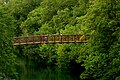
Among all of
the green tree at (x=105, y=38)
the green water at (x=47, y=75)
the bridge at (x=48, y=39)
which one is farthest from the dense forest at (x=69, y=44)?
the bridge at (x=48, y=39)

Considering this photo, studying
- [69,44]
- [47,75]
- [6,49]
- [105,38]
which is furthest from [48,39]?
[105,38]

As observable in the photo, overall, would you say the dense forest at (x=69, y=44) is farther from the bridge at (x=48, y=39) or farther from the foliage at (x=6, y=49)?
the bridge at (x=48, y=39)

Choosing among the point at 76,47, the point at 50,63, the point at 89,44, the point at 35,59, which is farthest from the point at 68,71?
the point at 89,44

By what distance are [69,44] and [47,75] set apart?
13.5ft

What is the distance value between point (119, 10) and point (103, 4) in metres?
1.12

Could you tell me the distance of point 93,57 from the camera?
2581cm

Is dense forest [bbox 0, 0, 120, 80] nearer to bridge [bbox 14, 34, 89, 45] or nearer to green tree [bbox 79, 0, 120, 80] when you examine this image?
green tree [bbox 79, 0, 120, 80]

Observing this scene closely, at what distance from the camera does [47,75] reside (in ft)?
136

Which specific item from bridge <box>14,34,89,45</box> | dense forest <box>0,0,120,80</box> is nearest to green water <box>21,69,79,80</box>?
dense forest <box>0,0,120,80</box>

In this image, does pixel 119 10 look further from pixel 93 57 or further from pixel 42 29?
pixel 42 29

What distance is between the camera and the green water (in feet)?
129

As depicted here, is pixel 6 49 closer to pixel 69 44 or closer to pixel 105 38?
pixel 105 38

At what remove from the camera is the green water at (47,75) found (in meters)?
39.2

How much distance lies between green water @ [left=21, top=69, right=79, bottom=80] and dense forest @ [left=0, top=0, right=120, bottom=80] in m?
0.22
